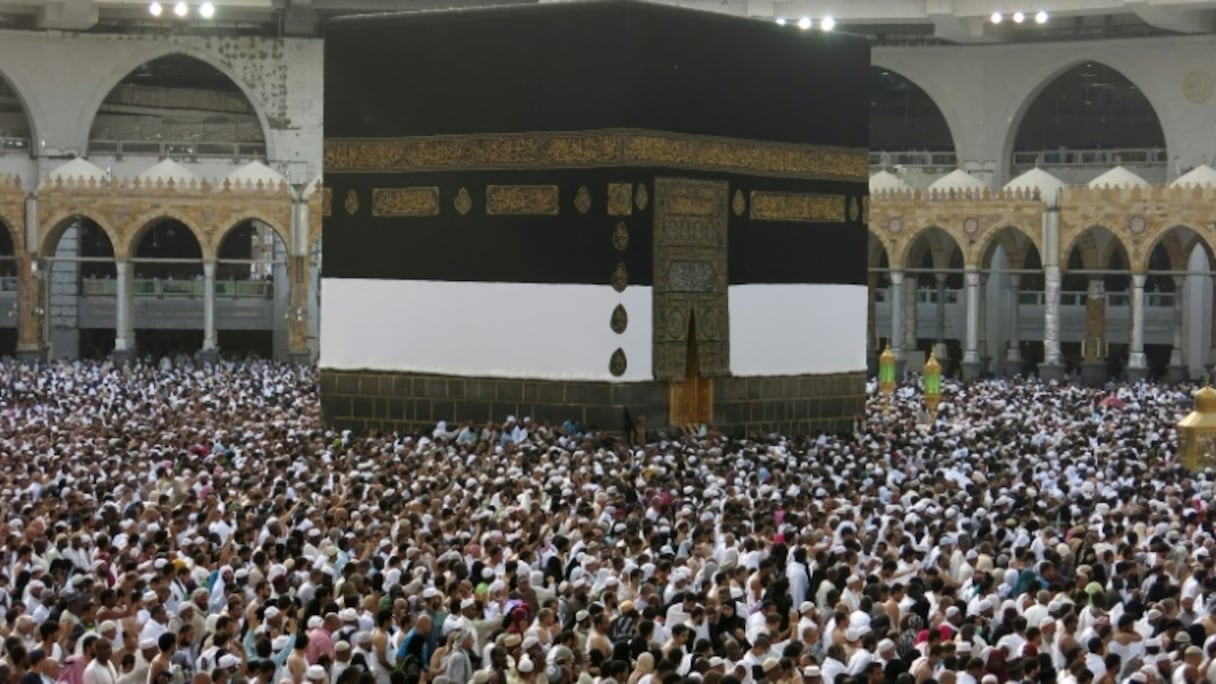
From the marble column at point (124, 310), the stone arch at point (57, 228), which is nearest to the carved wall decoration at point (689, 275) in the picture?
the marble column at point (124, 310)

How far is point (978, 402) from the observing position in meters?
25.5

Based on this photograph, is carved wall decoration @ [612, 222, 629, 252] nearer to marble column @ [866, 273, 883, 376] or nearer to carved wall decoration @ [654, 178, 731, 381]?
carved wall decoration @ [654, 178, 731, 381]

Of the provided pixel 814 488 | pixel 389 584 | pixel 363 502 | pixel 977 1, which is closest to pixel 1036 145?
pixel 977 1

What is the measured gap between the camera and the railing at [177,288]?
123ft

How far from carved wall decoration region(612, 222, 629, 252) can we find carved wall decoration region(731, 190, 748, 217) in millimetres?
1632

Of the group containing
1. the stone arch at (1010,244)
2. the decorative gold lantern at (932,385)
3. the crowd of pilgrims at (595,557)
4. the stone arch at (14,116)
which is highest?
the stone arch at (14,116)

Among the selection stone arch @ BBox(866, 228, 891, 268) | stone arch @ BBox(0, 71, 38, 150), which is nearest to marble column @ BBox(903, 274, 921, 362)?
stone arch @ BBox(866, 228, 891, 268)

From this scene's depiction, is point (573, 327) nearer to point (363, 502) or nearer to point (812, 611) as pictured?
point (363, 502)

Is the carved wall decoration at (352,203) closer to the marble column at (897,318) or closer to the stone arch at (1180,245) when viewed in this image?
the marble column at (897,318)

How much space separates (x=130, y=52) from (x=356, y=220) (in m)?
16.9

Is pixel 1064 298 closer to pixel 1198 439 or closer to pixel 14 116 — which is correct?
pixel 1198 439

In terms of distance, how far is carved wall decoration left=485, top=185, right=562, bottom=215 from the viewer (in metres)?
21.9

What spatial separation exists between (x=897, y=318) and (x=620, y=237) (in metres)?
14.2

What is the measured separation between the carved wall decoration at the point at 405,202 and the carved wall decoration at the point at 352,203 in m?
0.26
